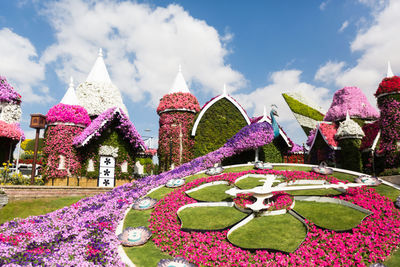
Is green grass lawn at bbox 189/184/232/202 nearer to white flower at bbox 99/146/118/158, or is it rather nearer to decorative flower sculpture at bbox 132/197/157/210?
decorative flower sculpture at bbox 132/197/157/210

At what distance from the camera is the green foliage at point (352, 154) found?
1925 cm

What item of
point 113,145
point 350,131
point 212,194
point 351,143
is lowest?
point 212,194

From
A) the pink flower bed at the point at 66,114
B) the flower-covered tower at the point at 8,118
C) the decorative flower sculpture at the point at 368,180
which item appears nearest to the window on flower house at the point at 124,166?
the pink flower bed at the point at 66,114

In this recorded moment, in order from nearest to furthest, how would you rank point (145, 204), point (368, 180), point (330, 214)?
point (330, 214) < point (368, 180) < point (145, 204)

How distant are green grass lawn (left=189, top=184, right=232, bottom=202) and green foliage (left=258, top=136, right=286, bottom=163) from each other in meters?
8.19

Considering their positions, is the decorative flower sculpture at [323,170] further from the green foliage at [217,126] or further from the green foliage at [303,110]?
the green foliage at [303,110]

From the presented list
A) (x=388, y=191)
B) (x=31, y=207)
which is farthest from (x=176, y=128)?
(x=388, y=191)

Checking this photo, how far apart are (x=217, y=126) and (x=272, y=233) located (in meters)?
15.8

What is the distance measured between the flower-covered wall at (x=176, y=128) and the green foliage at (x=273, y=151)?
581 centimetres

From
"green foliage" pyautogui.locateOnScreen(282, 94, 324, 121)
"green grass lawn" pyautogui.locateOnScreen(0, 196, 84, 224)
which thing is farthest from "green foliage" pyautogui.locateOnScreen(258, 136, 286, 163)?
"green foliage" pyautogui.locateOnScreen(282, 94, 324, 121)

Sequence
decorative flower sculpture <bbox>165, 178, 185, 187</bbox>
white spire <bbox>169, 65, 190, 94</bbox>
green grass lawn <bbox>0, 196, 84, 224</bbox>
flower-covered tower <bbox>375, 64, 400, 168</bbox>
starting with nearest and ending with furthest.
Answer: green grass lawn <bbox>0, 196, 84, 224</bbox>
decorative flower sculpture <bbox>165, 178, 185, 187</bbox>
flower-covered tower <bbox>375, 64, 400, 168</bbox>
white spire <bbox>169, 65, 190, 94</bbox>

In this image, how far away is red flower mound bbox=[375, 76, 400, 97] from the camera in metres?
17.6

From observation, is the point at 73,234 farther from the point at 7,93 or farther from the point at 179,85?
the point at 7,93

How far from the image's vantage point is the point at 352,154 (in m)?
19.8
